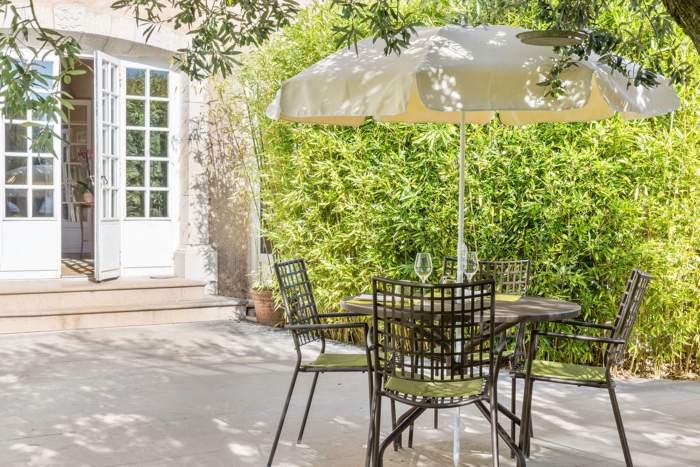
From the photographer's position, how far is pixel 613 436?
471cm

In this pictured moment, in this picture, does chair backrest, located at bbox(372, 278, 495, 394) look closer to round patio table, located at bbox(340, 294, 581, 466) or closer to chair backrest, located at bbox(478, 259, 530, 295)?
round patio table, located at bbox(340, 294, 581, 466)

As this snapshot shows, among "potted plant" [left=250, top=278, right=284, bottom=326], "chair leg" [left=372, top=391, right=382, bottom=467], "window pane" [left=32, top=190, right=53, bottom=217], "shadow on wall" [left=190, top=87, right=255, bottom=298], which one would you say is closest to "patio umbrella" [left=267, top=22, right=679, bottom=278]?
"chair leg" [left=372, top=391, right=382, bottom=467]

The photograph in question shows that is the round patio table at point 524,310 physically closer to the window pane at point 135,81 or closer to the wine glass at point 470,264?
the wine glass at point 470,264

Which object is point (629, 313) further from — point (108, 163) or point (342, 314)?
point (108, 163)

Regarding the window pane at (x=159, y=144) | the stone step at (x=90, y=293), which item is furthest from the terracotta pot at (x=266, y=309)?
the window pane at (x=159, y=144)

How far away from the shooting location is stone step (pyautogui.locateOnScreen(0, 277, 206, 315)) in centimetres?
812

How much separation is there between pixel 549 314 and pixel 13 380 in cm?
383

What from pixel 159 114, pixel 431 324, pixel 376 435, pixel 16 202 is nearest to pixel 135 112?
pixel 159 114

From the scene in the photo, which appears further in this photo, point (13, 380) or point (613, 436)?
point (13, 380)

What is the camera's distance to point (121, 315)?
330 inches

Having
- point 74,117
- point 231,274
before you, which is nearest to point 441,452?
point 231,274

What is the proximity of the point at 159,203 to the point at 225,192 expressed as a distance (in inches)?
28.9

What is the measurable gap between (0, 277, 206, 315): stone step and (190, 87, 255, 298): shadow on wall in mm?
437

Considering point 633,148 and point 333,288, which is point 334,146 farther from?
point 633,148
